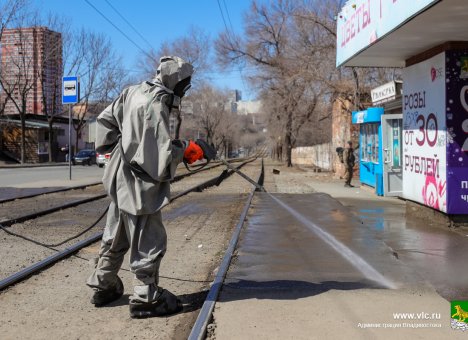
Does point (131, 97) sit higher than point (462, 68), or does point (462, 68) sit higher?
point (462, 68)

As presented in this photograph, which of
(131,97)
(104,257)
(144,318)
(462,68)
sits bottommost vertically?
(144,318)

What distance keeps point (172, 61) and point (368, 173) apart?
1376 cm

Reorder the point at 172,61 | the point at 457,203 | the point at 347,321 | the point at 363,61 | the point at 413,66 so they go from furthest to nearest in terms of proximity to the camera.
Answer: the point at 363,61
the point at 413,66
the point at 457,203
the point at 172,61
the point at 347,321

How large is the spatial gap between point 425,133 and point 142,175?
23.2ft

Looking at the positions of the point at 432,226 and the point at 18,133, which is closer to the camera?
the point at 432,226

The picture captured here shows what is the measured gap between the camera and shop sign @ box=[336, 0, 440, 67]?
23.8 ft

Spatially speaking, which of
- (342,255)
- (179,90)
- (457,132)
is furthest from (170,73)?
(457,132)

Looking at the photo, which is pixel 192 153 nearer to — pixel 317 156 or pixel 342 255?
pixel 342 255

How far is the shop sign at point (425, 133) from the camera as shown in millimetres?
9070

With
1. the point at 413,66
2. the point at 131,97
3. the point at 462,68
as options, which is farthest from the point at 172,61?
the point at 413,66

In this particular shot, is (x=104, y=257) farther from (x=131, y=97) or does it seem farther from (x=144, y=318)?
(x=131, y=97)

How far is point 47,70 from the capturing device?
50.4 meters

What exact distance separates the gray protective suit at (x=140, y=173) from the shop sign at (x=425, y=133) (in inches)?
239

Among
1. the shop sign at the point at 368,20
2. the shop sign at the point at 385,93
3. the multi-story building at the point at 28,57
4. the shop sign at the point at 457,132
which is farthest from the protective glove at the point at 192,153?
the multi-story building at the point at 28,57
